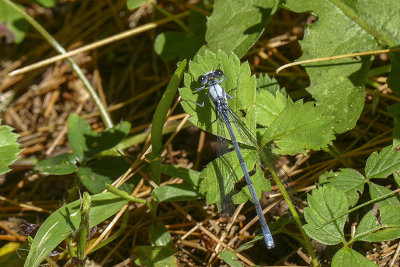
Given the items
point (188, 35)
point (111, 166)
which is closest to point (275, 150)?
point (111, 166)

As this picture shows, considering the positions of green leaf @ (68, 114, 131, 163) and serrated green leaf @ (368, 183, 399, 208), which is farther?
green leaf @ (68, 114, 131, 163)

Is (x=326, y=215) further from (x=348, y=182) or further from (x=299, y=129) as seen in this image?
(x=299, y=129)

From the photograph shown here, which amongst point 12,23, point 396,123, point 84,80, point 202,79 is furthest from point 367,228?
point 12,23

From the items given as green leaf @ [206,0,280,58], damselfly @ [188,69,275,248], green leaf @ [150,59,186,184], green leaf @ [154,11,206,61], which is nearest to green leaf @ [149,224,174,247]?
green leaf @ [150,59,186,184]

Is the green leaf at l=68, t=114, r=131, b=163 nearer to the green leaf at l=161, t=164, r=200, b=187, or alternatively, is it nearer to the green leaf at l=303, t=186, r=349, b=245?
the green leaf at l=161, t=164, r=200, b=187

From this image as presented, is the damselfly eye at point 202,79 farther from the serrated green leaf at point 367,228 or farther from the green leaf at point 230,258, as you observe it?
the serrated green leaf at point 367,228

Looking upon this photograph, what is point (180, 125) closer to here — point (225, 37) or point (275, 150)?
point (225, 37)
